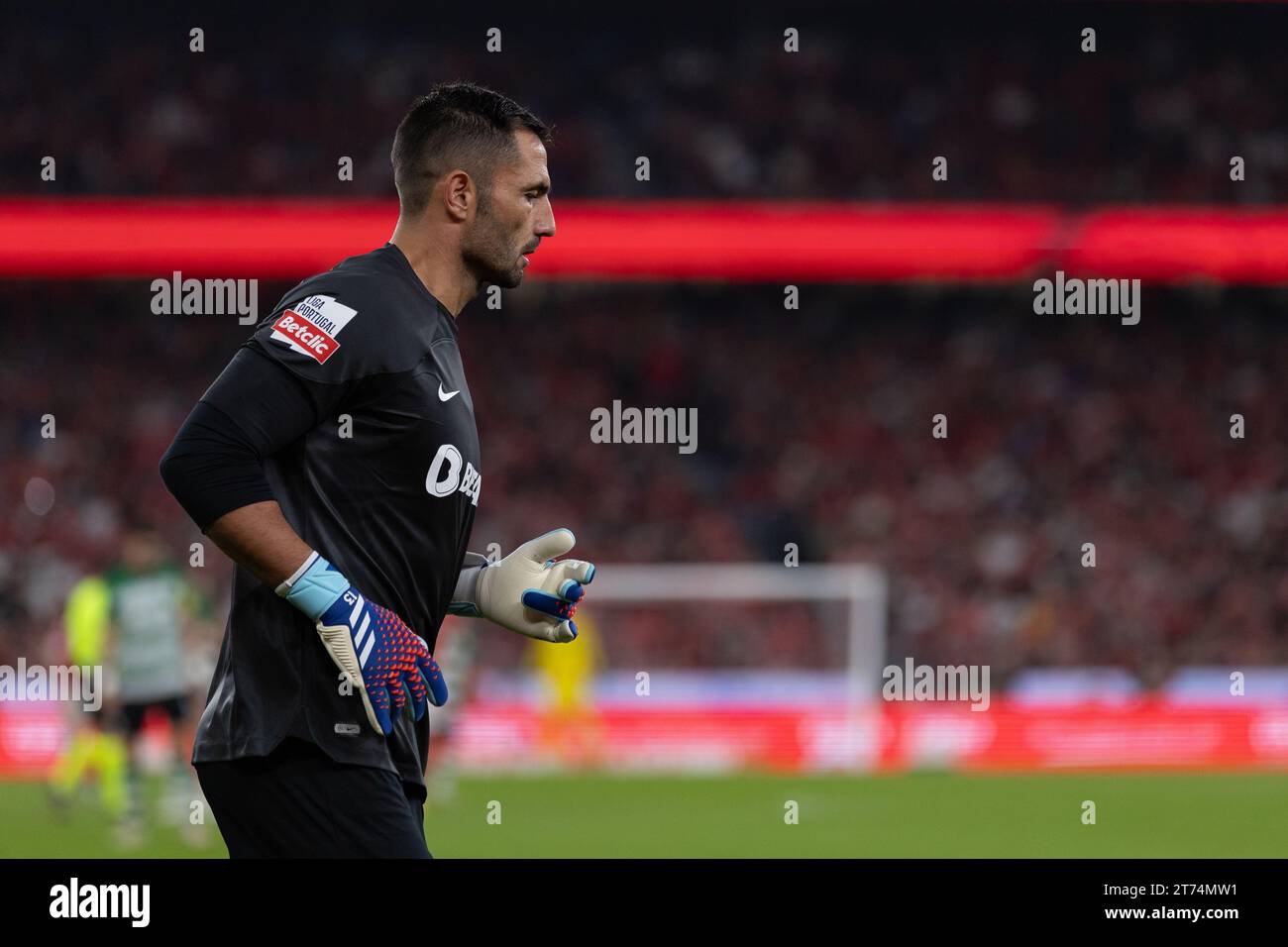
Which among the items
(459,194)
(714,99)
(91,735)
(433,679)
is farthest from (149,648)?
(714,99)

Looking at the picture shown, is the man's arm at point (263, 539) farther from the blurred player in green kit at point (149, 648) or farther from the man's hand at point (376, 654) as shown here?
the blurred player in green kit at point (149, 648)

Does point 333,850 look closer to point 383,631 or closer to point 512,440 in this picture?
point 383,631

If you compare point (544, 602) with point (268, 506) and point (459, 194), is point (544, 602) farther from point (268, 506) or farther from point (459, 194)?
point (459, 194)

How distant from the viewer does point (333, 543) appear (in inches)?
131

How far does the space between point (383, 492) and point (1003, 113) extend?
64.2 ft

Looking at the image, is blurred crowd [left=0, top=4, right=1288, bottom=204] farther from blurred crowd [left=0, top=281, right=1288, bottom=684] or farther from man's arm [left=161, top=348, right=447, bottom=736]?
man's arm [left=161, top=348, right=447, bottom=736]

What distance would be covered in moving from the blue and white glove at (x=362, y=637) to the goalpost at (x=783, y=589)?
1384 cm

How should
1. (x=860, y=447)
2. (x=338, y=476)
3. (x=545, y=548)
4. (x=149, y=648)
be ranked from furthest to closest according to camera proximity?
(x=860, y=447) < (x=149, y=648) < (x=545, y=548) < (x=338, y=476)

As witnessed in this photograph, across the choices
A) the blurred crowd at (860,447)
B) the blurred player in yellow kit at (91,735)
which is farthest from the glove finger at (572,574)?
the blurred crowd at (860,447)

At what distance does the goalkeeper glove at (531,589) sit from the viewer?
360 cm

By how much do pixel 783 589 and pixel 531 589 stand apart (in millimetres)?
14116

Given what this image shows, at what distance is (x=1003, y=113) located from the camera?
21.8m

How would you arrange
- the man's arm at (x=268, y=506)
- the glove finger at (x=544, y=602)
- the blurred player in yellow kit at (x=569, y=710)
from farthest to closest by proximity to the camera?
the blurred player in yellow kit at (x=569, y=710) → the glove finger at (x=544, y=602) → the man's arm at (x=268, y=506)
